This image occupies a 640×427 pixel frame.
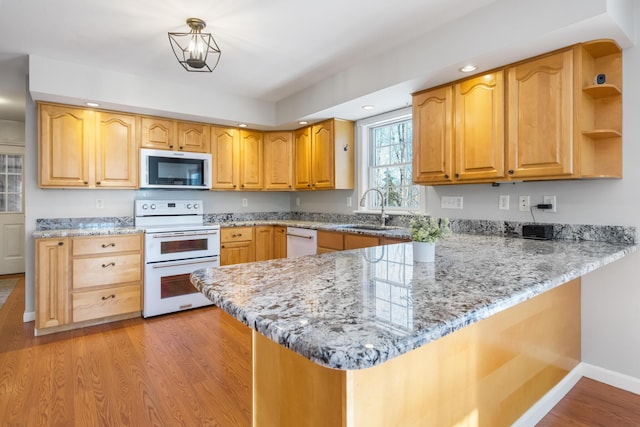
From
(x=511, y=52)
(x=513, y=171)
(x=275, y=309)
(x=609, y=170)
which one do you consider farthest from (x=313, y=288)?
(x=609, y=170)

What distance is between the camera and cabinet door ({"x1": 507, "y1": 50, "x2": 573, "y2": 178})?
6.73 ft

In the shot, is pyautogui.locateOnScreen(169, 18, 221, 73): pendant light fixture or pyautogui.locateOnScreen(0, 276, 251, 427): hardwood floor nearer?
pyautogui.locateOnScreen(0, 276, 251, 427): hardwood floor

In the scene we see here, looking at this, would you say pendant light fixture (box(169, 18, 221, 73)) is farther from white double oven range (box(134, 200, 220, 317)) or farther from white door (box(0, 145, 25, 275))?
white door (box(0, 145, 25, 275))

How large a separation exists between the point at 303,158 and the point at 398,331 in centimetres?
378

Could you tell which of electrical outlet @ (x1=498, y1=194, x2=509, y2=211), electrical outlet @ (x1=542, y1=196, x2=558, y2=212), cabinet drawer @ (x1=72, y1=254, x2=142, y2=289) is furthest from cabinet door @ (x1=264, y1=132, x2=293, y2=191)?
electrical outlet @ (x1=542, y1=196, x2=558, y2=212)

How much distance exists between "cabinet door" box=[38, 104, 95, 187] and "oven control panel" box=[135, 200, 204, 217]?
0.57m

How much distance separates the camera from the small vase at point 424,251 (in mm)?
1498

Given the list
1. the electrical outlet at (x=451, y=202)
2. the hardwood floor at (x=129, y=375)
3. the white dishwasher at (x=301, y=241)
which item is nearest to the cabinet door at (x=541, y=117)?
the electrical outlet at (x=451, y=202)

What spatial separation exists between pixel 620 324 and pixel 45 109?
4.90m

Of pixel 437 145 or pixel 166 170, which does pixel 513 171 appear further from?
pixel 166 170

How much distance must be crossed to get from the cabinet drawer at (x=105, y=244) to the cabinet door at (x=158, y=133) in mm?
1041

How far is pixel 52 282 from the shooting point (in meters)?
3.02

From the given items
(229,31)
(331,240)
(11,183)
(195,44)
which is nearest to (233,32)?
(229,31)

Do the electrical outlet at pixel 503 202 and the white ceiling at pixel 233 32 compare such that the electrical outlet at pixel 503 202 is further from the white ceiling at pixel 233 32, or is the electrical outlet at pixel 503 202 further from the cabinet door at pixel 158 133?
the cabinet door at pixel 158 133
